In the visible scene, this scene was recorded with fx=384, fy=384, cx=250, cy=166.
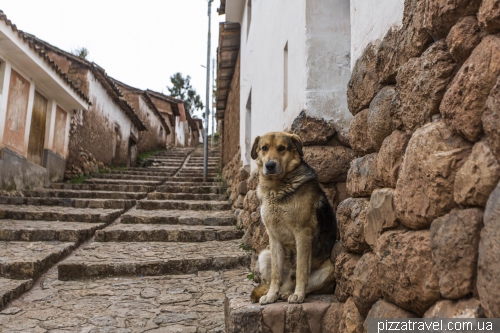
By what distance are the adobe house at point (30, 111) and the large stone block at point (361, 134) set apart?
7541 mm

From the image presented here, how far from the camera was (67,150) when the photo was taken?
1112cm

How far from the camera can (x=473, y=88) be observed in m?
1.12

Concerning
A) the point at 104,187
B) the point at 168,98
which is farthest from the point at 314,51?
the point at 168,98

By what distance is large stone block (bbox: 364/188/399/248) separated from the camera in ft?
5.32

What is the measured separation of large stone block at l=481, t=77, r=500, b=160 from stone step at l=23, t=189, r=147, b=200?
861 cm

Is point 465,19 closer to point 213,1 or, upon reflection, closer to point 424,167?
point 424,167

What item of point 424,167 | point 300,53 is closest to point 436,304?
point 424,167

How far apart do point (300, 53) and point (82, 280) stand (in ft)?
A: 11.4

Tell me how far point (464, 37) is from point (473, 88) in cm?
20

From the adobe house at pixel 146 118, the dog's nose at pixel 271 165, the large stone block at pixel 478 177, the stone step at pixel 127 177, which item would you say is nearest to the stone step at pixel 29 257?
the dog's nose at pixel 271 165

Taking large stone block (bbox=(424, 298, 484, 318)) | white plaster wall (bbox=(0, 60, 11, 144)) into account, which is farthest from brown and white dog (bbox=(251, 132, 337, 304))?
white plaster wall (bbox=(0, 60, 11, 144))

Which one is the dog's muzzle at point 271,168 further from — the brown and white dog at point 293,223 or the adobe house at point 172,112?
the adobe house at point 172,112

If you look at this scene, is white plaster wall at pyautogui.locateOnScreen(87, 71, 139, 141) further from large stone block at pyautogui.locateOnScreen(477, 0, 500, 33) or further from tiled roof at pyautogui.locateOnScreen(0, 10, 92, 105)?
large stone block at pyautogui.locateOnScreen(477, 0, 500, 33)

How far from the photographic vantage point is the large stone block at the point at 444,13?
3.94 ft
